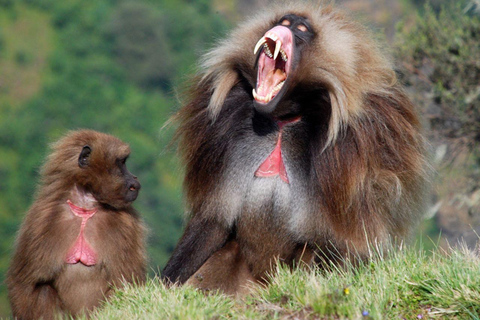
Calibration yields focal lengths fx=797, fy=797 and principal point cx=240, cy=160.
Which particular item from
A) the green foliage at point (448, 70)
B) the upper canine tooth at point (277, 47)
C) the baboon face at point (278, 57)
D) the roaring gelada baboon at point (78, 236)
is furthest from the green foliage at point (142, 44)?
the upper canine tooth at point (277, 47)

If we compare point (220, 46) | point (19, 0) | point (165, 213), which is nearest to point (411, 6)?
point (165, 213)

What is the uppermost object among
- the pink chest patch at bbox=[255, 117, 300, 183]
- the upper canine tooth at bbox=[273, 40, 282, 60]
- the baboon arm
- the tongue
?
the upper canine tooth at bbox=[273, 40, 282, 60]

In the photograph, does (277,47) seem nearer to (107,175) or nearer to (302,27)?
(302,27)

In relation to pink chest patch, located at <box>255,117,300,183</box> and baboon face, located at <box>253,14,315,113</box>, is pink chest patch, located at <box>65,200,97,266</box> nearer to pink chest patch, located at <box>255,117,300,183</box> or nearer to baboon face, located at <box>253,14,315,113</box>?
pink chest patch, located at <box>255,117,300,183</box>

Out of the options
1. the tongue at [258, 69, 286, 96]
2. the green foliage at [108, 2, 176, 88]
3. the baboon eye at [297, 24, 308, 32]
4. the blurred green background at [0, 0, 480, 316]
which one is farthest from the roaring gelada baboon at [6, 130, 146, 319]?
the green foliage at [108, 2, 176, 88]

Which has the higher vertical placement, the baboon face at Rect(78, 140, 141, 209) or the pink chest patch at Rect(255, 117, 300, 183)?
the pink chest patch at Rect(255, 117, 300, 183)

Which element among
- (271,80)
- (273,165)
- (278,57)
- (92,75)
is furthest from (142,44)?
(273,165)

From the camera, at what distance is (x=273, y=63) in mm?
5629

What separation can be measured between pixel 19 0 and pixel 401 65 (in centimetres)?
6621

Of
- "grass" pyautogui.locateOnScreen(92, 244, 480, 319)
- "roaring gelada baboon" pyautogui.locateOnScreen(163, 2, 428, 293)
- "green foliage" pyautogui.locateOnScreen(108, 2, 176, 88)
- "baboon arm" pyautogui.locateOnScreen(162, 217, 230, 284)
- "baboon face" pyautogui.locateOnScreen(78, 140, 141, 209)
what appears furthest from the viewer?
"green foliage" pyautogui.locateOnScreen(108, 2, 176, 88)

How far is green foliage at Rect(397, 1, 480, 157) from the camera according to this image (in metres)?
10.7

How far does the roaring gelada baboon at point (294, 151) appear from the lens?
17.4ft

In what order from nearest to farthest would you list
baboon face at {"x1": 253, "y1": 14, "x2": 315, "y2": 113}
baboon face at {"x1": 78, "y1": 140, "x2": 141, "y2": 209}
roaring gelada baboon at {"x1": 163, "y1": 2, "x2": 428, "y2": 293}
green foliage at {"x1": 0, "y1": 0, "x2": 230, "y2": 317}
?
1. roaring gelada baboon at {"x1": 163, "y1": 2, "x2": 428, "y2": 293}
2. baboon face at {"x1": 253, "y1": 14, "x2": 315, "y2": 113}
3. baboon face at {"x1": 78, "y1": 140, "x2": 141, "y2": 209}
4. green foliage at {"x1": 0, "y1": 0, "x2": 230, "y2": 317}

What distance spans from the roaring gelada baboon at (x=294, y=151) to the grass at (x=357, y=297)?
0.54 m
